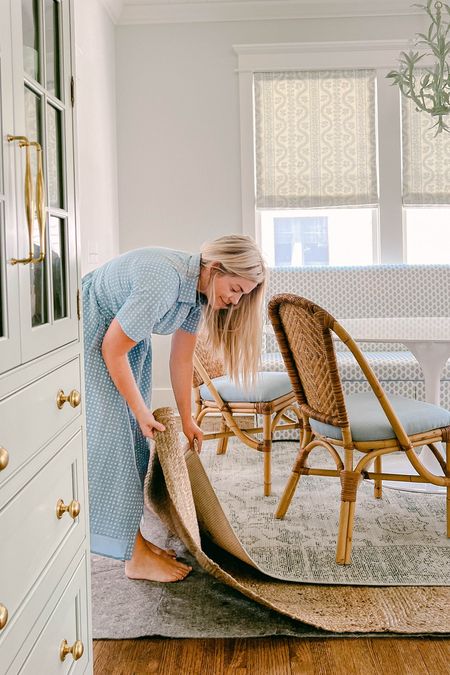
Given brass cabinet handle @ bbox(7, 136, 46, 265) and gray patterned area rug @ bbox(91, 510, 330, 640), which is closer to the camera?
brass cabinet handle @ bbox(7, 136, 46, 265)

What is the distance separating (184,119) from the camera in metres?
5.59

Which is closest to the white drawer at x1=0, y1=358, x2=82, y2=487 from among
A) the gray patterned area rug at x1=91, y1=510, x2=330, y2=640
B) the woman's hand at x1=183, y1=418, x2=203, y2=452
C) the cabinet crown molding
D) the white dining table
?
the gray patterned area rug at x1=91, y1=510, x2=330, y2=640

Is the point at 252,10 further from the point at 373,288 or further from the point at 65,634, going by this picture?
the point at 65,634

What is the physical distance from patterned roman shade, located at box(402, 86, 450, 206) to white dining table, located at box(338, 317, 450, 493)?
2212 millimetres

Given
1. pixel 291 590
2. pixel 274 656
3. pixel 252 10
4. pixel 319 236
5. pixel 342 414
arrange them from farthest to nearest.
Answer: pixel 319 236
pixel 252 10
pixel 342 414
pixel 291 590
pixel 274 656

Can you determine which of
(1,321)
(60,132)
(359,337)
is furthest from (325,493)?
(1,321)

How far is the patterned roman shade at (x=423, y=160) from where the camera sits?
5516mm

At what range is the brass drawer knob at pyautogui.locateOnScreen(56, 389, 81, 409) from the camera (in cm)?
136

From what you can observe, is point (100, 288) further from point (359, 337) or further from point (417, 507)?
point (417, 507)

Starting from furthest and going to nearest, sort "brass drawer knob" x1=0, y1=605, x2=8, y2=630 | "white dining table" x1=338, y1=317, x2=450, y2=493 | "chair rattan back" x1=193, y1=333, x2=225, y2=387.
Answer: "chair rattan back" x1=193, y1=333, x2=225, y2=387 < "white dining table" x1=338, y1=317, x2=450, y2=493 < "brass drawer knob" x1=0, y1=605, x2=8, y2=630

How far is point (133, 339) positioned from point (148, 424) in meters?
0.26

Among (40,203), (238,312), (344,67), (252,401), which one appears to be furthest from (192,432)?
(344,67)

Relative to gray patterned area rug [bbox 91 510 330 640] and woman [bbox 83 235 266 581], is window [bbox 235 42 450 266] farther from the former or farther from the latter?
gray patterned area rug [bbox 91 510 330 640]

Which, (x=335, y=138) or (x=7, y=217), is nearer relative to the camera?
(x=7, y=217)
